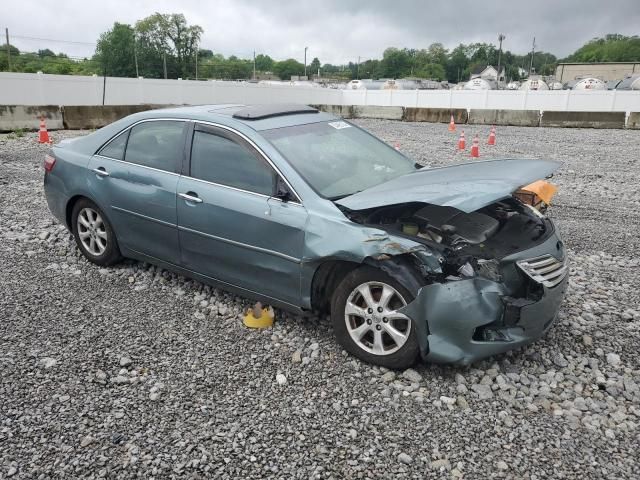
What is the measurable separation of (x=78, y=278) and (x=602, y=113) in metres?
21.8

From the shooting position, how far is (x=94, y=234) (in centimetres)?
499

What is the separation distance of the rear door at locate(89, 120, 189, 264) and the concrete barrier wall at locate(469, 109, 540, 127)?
2078 cm

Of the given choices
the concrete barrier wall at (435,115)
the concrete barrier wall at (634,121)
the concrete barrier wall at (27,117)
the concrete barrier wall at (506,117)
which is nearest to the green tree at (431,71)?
the concrete barrier wall at (435,115)

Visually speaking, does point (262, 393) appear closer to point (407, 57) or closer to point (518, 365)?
point (518, 365)

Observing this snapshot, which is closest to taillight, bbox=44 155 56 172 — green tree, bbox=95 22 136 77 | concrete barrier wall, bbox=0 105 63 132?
concrete barrier wall, bbox=0 105 63 132

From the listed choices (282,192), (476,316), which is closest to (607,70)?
(282,192)

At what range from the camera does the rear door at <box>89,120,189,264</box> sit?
425 centimetres

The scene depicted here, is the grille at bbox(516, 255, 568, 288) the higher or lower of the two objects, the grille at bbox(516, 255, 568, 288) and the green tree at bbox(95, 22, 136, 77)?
the lower

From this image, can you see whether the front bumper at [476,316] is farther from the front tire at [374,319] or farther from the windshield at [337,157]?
the windshield at [337,157]

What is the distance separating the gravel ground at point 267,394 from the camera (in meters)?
2.67

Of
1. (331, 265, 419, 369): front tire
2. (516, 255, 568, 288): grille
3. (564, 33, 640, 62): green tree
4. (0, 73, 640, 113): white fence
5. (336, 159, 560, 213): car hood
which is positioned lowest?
(331, 265, 419, 369): front tire

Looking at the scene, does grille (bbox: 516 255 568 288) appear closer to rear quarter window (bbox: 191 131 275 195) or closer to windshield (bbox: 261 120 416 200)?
windshield (bbox: 261 120 416 200)

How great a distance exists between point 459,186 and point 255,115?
175cm

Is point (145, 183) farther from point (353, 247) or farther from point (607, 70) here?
point (607, 70)
